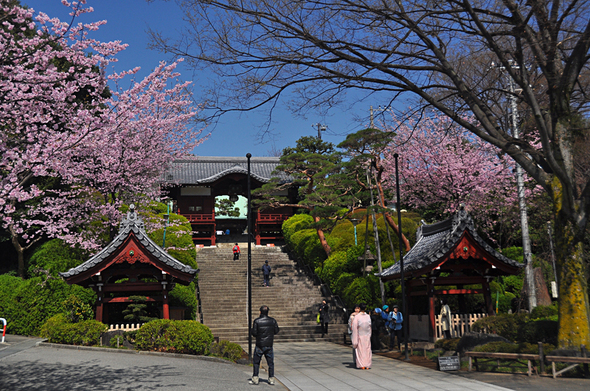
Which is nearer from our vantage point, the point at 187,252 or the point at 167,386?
the point at 167,386

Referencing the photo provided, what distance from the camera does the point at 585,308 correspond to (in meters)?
10.4

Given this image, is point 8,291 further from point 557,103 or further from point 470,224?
point 557,103

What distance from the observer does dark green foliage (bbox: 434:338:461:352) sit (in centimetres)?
1490

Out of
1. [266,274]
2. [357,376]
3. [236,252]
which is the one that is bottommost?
[357,376]

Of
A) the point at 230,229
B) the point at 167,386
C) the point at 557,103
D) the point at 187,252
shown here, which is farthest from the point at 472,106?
the point at 230,229

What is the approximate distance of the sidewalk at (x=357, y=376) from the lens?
9.75 meters

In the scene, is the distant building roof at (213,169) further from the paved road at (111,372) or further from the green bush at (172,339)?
the paved road at (111,372)

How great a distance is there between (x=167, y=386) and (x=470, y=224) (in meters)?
12.2

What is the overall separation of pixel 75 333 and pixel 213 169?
31.6 meters

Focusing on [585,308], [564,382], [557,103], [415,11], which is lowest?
[564,382]

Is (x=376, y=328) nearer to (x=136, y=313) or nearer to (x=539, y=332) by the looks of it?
(x=539, y=332)

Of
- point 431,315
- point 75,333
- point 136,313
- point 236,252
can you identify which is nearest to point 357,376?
point 431,315

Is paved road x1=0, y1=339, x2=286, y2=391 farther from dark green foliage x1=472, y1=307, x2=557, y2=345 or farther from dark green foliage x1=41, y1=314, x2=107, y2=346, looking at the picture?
dark green foliage x1=472, y1=307, x2=557, y2=345

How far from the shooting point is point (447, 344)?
15.3 m
